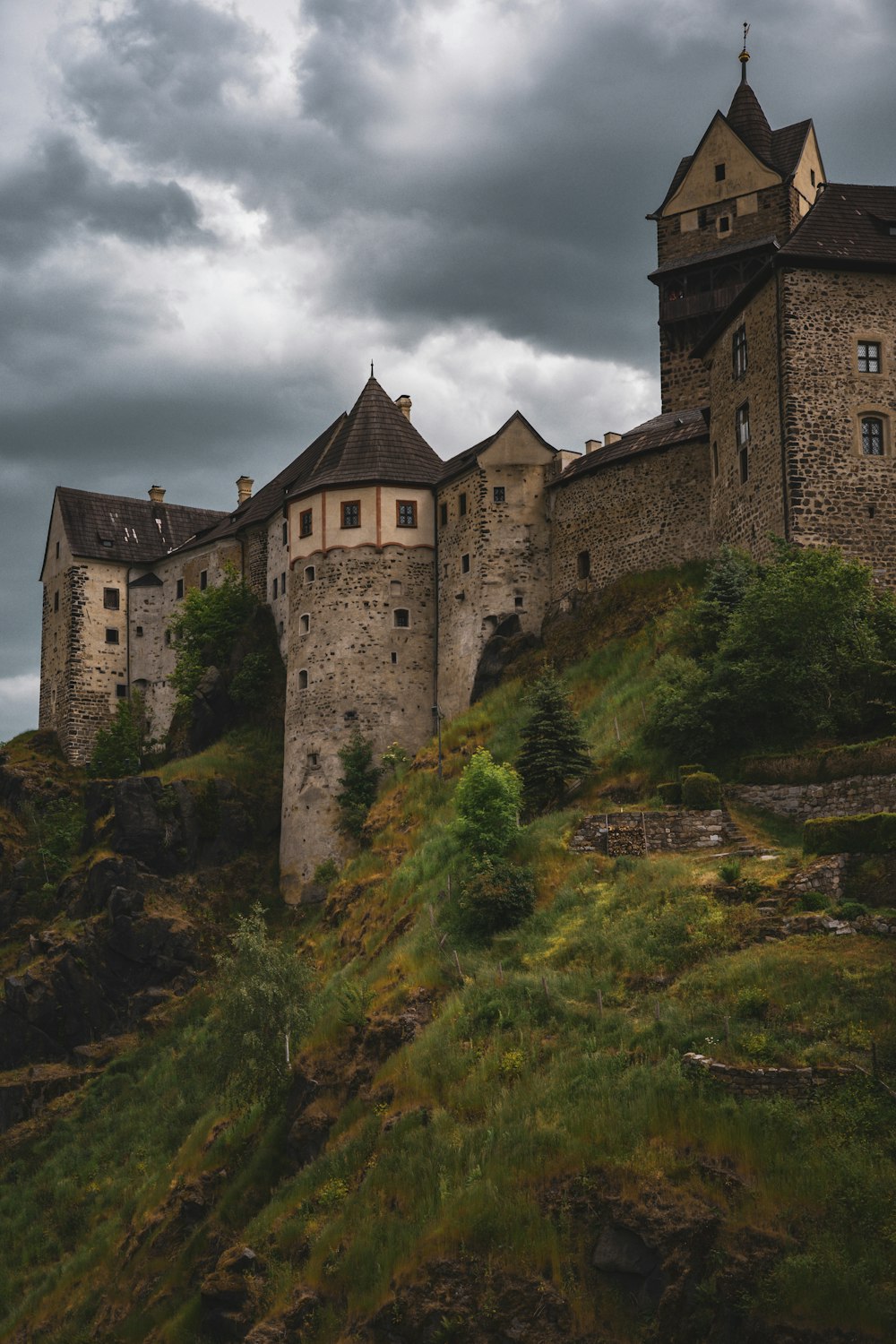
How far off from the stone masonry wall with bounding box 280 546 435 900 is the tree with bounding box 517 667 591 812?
56.9 ft

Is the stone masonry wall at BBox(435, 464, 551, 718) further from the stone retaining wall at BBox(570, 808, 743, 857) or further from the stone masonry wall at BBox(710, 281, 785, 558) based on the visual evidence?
the stone retaining wall at BBox(570, 808, 743, 857)

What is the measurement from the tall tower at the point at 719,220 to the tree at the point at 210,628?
2084 centimetres

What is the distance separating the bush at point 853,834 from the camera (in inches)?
1396

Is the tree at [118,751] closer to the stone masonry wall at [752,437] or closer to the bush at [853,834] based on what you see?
the stone masonry wall at [752,437]

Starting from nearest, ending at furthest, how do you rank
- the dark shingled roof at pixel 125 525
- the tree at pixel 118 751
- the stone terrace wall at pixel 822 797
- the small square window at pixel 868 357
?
1. the stone terrace wall at pixel 822 797
2. the small square window at pixel 868 357
3. the tree at pixel 118 751
4. the dark shingled roof at pixel 125 525

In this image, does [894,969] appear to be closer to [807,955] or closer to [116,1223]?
[807,955]

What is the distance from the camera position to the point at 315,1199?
1382 inches

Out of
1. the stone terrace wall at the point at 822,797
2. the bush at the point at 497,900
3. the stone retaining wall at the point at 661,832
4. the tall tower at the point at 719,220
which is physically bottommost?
the bush at the point at 497,900

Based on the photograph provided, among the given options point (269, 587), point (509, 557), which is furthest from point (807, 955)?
point (269, 587)

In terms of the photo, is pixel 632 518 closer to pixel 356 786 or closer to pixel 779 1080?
pixel 356 786

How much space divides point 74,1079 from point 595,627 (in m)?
24.6

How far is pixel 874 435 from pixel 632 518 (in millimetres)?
11643

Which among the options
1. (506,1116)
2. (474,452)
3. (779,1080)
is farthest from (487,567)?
(779,1080)

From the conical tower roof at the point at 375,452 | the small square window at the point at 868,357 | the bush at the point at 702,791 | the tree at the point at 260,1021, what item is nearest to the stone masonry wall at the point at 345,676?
the conical tower roof at the point at 375,452
